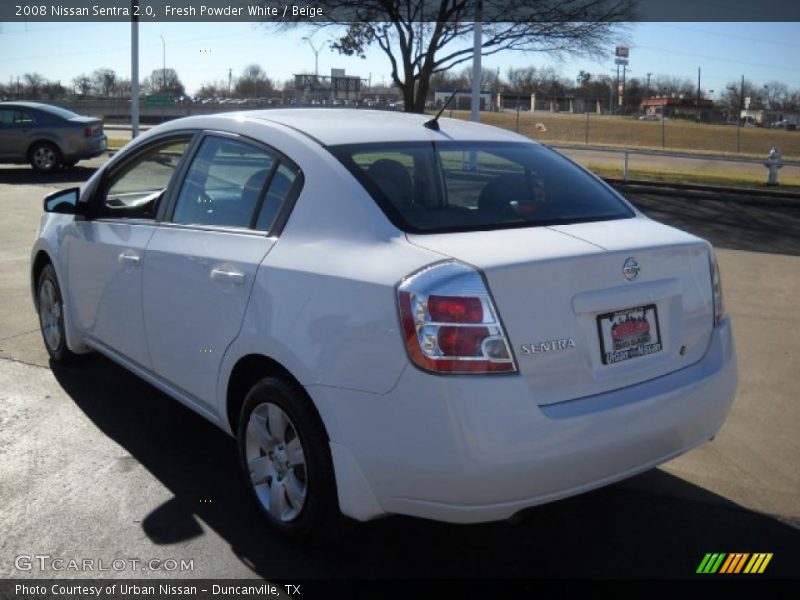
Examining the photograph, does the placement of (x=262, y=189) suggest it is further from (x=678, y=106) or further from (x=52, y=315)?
(x=678, y=106)

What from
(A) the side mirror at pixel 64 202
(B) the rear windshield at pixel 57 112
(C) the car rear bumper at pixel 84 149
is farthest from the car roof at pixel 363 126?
(B) the rear windshield at pixel 57 112

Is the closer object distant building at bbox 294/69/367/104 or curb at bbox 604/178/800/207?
curb at bbox 604/178/800/207

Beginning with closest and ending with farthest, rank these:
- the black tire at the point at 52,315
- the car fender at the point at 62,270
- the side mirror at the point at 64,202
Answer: the side mirror at the point at 64,202 → the car fender at the point at 62,270 → the black tire at the point at 52,315

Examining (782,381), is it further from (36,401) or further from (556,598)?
(36,401)

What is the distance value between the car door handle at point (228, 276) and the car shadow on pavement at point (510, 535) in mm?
1007

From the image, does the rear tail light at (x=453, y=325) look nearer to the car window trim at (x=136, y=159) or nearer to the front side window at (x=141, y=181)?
the car window trim at (x=136, y=159)

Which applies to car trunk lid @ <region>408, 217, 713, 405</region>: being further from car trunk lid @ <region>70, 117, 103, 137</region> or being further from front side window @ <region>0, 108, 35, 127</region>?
front side window @ <region>0, 108, 35, 127</region>

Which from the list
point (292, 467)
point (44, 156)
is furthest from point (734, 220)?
point (44, 156)

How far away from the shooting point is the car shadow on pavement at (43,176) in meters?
17.7

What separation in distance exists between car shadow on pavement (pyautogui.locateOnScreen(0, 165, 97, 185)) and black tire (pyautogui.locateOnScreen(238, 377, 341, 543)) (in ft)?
50.6

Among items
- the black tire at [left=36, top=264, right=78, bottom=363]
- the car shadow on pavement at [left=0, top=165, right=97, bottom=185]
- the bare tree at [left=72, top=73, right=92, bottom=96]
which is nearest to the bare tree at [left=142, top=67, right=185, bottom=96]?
the bare tree at [left=72, top=73, right=92, bottom=96]

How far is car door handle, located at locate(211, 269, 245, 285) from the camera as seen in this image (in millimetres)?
3426

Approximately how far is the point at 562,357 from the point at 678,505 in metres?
1.35

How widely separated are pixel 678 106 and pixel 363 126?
87.5m
